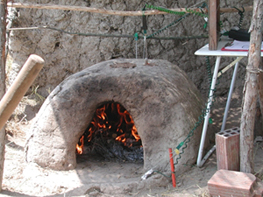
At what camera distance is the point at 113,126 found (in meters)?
5.57

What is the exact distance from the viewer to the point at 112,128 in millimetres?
5555

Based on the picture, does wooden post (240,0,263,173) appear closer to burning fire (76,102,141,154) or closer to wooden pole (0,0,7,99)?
burning fire (76,102,141,154)

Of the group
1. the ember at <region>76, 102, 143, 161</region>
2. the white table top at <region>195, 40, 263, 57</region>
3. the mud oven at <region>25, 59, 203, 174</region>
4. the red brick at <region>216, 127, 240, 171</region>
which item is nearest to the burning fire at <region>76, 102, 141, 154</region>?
the ember at <region>76, 102, 143, 161</region>

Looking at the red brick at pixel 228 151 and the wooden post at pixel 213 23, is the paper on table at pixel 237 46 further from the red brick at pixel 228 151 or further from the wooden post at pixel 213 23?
the red brick at pixel 228 151

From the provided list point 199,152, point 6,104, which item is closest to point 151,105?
point 199,152

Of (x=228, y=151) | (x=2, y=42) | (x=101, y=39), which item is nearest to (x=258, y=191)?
(x=228, y=151)

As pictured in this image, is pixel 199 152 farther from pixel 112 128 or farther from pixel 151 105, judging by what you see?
pixel 112 128

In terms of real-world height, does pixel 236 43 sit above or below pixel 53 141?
above

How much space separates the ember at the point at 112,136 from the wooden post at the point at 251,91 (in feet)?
5.42

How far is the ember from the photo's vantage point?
4957 mm

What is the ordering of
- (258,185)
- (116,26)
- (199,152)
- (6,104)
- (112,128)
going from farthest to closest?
(116,26) → (112,128) → (199,152) → (258,185) → (6,104)

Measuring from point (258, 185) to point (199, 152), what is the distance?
868 mm

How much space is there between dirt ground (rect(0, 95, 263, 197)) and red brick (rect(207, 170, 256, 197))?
261mm

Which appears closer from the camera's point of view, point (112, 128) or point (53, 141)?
point (53, 141)
